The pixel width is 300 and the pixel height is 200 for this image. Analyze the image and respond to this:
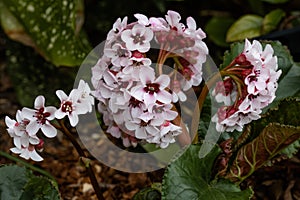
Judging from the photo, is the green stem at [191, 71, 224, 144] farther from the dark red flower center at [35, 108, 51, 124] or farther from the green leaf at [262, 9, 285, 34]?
the green leaf at [262, 9, 285, 34]

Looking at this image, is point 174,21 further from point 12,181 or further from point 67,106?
point 12,181

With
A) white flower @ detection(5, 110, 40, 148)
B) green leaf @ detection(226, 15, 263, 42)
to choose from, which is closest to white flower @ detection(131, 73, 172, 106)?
white flower @ detection(5, 110, 40, 148)

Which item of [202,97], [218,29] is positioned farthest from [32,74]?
[202,97]

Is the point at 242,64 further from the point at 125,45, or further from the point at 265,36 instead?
the point at 265,36

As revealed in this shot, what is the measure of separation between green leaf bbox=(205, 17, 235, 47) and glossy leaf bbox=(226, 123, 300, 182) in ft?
2.57

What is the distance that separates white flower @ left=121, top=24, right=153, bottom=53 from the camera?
116 centimetres

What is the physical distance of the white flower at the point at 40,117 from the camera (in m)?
1.17

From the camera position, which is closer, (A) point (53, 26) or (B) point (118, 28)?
(B) point (118, 28)

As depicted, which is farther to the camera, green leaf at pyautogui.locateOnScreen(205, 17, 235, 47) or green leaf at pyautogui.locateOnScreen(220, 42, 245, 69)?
green leaf at pyautogui.locateOnScreen(205, 17, 235, 47)

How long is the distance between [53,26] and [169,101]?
0.73 m

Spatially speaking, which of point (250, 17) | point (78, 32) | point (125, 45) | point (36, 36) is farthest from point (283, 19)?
point (125, 45)

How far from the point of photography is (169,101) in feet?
3.83

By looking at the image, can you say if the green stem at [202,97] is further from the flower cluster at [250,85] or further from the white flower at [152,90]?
the white flower at [152,90]

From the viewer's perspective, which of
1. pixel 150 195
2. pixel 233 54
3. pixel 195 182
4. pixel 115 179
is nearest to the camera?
pixel 195 182
